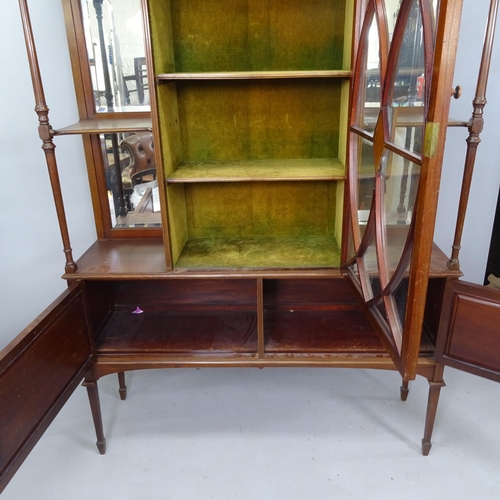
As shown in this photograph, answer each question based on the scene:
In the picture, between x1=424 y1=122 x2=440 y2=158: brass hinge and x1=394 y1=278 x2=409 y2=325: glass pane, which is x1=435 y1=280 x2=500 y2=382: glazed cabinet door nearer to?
x1=394 y1=278 x2=409 y2=325: glass pane

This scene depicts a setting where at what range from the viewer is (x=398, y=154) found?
113cm

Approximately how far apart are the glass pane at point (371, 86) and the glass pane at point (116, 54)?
32.0 inches

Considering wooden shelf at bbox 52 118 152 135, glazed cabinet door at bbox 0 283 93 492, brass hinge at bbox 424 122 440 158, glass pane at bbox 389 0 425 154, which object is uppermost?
glass pane at bbox 389 0 425 154

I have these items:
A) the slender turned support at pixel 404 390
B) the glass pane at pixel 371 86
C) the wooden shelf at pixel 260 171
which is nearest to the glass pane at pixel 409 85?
the glass pane at pixel 371 86

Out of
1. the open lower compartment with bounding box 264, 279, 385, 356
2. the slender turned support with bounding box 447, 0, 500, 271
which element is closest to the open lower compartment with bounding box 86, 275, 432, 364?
the open lower compartment with bounding box 264, 279, 385, 356

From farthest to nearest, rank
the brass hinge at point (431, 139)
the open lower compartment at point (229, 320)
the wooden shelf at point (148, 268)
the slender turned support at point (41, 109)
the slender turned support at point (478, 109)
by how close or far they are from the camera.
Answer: the open lower compartment at point (229, 320)
the wooden shelf at point (148, 268)
the slender turned support at point (41, 109)
the slender turned support at point (478, 109)
the brass hinge at point (431, 139)

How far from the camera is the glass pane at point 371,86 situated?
50.9 inches

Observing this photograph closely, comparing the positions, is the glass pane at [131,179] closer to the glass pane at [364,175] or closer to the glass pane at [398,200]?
the glass pane at [364,175]

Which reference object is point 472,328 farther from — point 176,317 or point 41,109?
point 41,109

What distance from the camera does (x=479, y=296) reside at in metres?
1.46

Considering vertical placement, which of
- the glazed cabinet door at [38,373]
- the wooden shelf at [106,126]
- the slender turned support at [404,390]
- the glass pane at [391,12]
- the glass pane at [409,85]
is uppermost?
the glass pane at [391,12]

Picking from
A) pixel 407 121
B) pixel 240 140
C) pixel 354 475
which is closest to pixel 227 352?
pixel 354 475

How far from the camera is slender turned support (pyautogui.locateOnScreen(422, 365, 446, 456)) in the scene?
1661 millimetres

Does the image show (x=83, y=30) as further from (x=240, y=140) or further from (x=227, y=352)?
(x=227, y=352)
